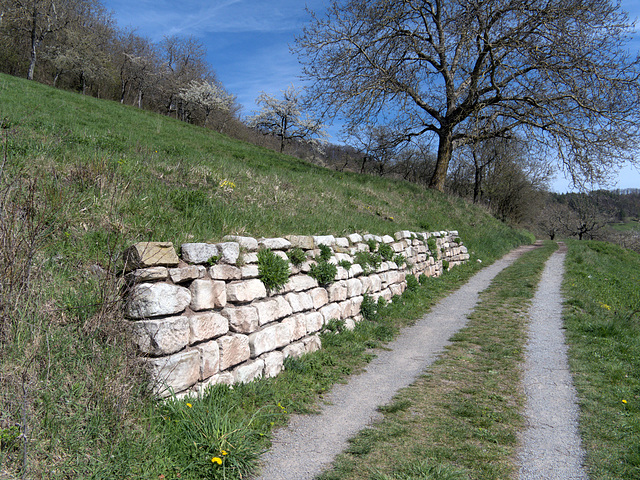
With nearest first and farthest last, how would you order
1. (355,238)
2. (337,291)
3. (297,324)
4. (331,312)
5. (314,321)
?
(297,324) → (314,321) → (331,312) → (337,291) → (355,238)

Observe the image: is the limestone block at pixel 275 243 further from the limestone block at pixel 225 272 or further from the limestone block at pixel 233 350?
the limestone block at pixel 233 350

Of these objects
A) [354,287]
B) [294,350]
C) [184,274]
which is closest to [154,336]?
[184,274]

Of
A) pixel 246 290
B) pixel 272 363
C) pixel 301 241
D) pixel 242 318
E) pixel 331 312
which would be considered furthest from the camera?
pixel 331 312

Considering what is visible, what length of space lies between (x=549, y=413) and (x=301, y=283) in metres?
3.16

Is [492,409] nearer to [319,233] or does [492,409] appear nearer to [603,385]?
[603,385]

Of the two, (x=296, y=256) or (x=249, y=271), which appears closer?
(x=249, y=271)

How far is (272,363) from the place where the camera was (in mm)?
4504

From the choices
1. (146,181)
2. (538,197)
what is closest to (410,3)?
(146,181)

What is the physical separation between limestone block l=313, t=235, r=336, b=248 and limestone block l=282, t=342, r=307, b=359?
1.60 metres

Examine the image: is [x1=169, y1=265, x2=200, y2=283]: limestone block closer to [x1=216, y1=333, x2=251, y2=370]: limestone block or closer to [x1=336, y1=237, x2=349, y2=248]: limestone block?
[x1=216, y1=333, x2=251, y2=370]: limestone block

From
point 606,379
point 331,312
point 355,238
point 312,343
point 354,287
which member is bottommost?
point 312,343

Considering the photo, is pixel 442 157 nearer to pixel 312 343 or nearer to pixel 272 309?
pixel 312 343

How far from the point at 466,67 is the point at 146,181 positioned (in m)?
A: 15.7

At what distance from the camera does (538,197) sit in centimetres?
4128
